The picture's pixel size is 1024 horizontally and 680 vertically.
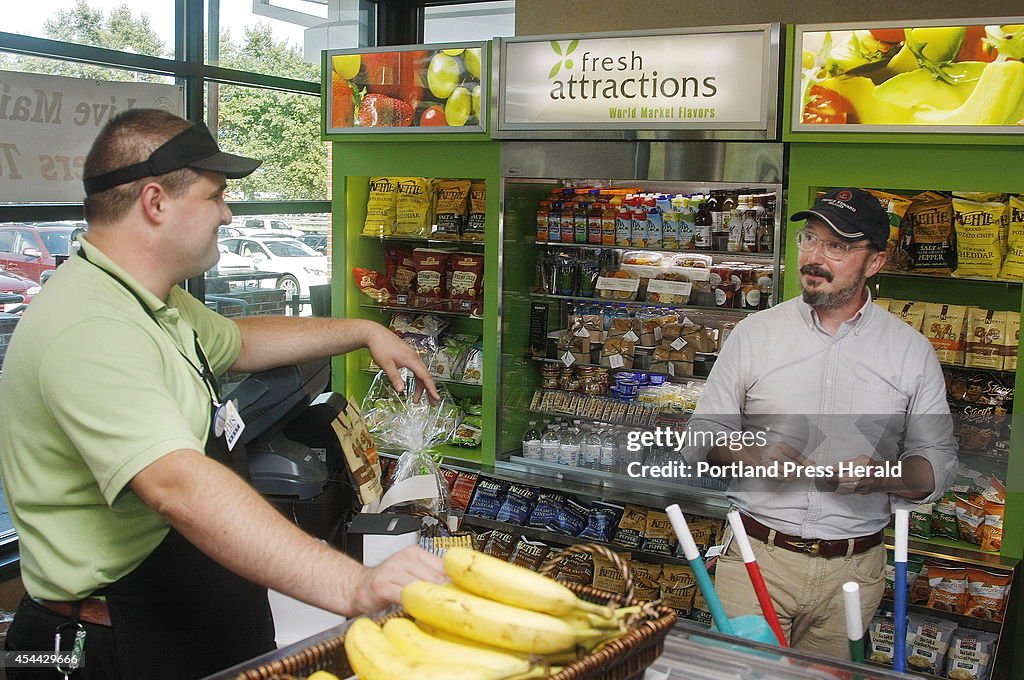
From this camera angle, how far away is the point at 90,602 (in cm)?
197

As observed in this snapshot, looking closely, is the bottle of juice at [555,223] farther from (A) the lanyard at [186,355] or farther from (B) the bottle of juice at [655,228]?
(A) the lanyard at [186,355]

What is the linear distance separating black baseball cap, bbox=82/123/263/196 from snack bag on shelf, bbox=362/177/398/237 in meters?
3.13

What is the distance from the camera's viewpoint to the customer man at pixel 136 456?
63.2 inches

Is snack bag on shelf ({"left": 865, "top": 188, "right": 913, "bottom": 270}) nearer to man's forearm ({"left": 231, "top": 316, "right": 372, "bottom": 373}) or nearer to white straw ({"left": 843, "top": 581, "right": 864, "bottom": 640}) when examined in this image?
man's forearm ({"left": 231, "top": 316, "right": 372, "bottom": 373})

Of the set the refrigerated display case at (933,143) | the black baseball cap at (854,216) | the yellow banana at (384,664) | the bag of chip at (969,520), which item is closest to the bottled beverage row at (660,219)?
the refrigerated display case at (933,143)

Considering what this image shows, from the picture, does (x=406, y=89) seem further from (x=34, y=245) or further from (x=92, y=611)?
(x=92, y=611)

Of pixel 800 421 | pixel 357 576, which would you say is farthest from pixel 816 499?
pixel 357 576

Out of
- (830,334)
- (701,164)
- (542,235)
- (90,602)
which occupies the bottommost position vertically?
(90,602)

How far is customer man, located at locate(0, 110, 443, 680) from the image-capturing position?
5.26 feet

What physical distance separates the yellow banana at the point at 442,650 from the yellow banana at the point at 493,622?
0.02 m

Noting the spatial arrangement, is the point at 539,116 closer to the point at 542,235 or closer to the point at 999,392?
the point at 542,235

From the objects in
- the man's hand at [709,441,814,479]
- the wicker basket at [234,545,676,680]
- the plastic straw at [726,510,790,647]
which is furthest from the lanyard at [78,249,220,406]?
the man's hand at [709,441,814,479]

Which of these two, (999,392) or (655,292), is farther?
(655,292)

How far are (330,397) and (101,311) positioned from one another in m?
1.52
